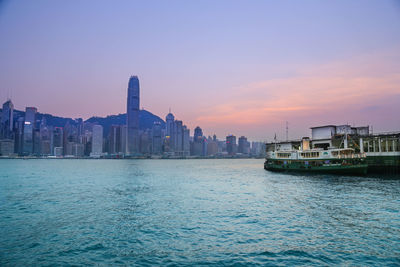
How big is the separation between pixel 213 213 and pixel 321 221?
10.5 m

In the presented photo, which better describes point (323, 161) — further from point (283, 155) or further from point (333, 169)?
point (283, 155)

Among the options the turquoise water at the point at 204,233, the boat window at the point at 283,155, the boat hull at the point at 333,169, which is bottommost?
the turquoise water at the point at 204,233

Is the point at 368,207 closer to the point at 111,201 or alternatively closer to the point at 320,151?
the point at 111,201

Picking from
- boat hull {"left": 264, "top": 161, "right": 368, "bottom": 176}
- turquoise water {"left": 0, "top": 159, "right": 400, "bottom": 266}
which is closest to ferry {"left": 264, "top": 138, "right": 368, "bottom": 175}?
boat hull {"left": 264, "top": 161, "right": 368, "bottom": 176}

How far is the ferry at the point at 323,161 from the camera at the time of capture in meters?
62.7

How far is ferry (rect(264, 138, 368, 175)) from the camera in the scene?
6269 centimetres

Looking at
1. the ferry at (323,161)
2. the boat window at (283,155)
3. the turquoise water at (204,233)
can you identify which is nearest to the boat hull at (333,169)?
the ferry at (323,161)

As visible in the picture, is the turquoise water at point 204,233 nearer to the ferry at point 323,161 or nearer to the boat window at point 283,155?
the ferry at point 323,161

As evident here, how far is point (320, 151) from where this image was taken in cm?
6931

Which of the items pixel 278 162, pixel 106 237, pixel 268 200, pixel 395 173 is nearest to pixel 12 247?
pixel 106 237

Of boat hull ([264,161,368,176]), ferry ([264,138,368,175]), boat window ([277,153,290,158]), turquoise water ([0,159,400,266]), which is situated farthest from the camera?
boat window ([277,153,290,158])

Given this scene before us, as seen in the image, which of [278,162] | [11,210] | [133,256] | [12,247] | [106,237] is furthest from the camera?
[278,162]

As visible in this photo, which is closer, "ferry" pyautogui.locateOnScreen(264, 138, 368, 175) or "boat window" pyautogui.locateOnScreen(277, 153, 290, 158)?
"ferry" pyautogui.locateOnScreen(264, 138, 368, 175)

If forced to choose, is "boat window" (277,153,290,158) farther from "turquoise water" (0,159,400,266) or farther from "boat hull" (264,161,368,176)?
"turquoise water" (0,159,400,266)
